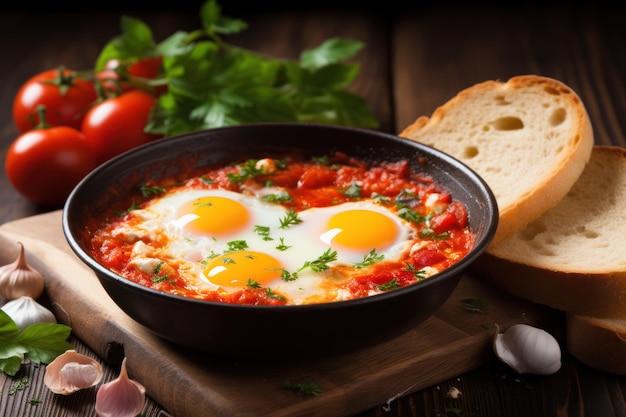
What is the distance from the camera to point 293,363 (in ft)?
10.6

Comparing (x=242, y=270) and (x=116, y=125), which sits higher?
(x=242, y=270)

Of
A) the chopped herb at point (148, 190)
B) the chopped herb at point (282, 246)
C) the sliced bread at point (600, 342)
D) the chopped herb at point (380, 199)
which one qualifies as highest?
the chopped herb at point (380, 199)

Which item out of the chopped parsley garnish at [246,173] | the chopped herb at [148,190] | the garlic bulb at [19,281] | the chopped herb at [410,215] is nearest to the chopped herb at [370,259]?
the chopped herb at [410,215]

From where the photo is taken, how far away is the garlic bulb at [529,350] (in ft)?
10.9

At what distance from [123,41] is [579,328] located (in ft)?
11.0

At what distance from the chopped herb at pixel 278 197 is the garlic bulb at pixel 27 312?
1.02 metres

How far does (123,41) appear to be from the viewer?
218 inches

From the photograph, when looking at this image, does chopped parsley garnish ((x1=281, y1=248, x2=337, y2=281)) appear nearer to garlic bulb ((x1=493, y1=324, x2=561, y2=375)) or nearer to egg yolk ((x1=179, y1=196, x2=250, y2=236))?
egg yolk ((x1=179, y1=196, x2=250, y2=236))

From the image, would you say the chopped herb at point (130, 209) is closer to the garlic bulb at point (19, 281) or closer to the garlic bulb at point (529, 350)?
the garlic bulb at point (19, 281)

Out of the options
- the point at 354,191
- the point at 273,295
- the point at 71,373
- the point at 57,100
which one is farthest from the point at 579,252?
the point at 57,100

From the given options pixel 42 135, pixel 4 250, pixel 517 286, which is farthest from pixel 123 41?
pixel 517 286

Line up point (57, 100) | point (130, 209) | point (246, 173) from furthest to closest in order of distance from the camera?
point (57, 100) < point (246, 173) < point (130, 209)

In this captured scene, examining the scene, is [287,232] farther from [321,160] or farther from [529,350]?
[529,350]

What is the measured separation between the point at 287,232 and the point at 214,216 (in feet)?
1.01
